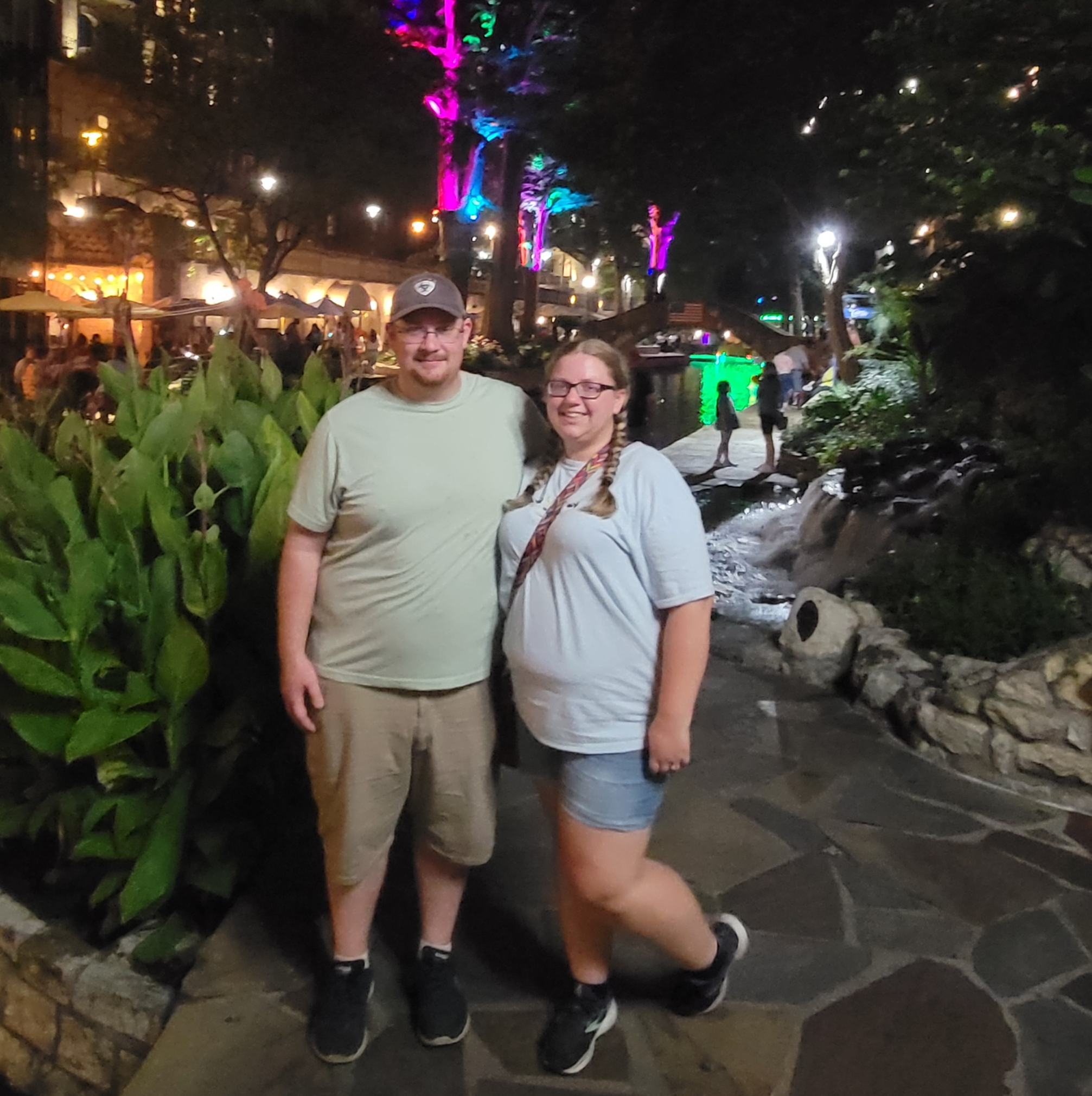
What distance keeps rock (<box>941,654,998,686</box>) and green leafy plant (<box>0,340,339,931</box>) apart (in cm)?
309

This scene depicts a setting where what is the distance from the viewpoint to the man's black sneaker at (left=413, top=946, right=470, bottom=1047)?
2.61m

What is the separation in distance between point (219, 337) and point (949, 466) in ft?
21.0

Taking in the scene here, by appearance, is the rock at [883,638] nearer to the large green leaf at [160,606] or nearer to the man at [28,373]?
the large green leaf at [160,606]

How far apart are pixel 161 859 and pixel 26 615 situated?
0.83 meters

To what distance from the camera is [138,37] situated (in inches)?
885

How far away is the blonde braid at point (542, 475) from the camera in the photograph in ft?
7.61

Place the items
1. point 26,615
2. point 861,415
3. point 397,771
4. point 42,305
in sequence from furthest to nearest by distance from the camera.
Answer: point 42,305 → point 861,415 → point 26,615 → point 397,771

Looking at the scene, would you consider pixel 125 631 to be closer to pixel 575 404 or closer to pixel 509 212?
pixel 575 404

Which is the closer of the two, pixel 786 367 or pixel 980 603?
pixel 980 603

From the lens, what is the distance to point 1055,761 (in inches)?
164

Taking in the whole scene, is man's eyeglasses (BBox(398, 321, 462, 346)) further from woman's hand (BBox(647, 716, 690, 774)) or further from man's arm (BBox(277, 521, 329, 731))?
woman's hand (BBox(647, 716, 690, 774))

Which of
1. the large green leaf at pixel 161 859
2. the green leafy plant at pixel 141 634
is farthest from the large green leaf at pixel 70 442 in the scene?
the large green leaf at pixel 161 859

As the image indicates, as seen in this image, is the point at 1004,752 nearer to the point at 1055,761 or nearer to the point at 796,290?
the point at 1055,761

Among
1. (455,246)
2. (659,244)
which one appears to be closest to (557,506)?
(455,246)
